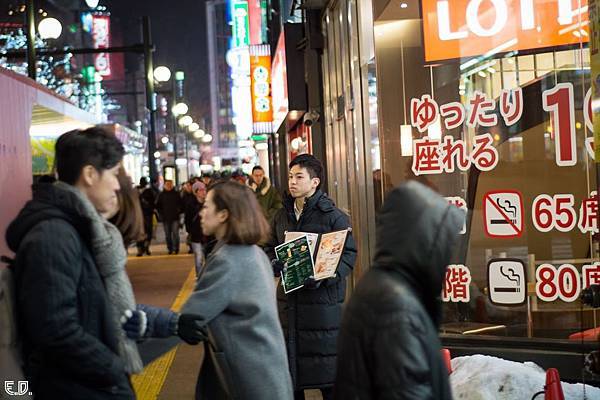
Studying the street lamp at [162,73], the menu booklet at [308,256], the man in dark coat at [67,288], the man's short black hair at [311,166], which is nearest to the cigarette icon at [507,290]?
the menu booklet at [308,256]

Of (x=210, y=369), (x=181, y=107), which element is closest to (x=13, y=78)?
(x=210, y=369)

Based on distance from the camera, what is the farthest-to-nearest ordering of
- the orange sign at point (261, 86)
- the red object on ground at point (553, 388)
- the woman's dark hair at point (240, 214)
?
the orange sign at point (261, 86)
the red object on ground at point (553, 388)
the woman's dark hair at point (240, 214)

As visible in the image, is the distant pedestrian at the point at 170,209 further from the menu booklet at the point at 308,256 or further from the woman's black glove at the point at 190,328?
the woman's black glove at the point at 190,328

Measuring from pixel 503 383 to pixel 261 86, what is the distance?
19932mm

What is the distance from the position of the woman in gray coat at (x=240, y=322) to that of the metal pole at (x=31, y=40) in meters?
15.0

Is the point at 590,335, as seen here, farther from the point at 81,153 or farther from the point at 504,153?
the point at 81,153

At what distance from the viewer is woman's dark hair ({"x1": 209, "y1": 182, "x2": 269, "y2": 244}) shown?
182 inches

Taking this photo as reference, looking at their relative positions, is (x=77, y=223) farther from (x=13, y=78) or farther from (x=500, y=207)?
(x=13, y=78)

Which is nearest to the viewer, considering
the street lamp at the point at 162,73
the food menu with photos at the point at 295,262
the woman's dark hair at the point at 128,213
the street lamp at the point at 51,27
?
the woman's dark hair at the point at 128,213

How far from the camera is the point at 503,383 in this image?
6793mm

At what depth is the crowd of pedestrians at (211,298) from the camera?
112 inches

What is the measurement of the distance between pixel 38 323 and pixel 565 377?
547 cm

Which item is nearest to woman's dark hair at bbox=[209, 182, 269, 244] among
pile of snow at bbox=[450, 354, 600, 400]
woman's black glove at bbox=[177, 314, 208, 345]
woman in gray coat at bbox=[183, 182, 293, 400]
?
woman in gray coat at bbox=[183, 182, 293, 400]

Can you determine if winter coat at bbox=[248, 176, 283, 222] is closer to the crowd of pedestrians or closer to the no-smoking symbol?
the no-smoking symbol
